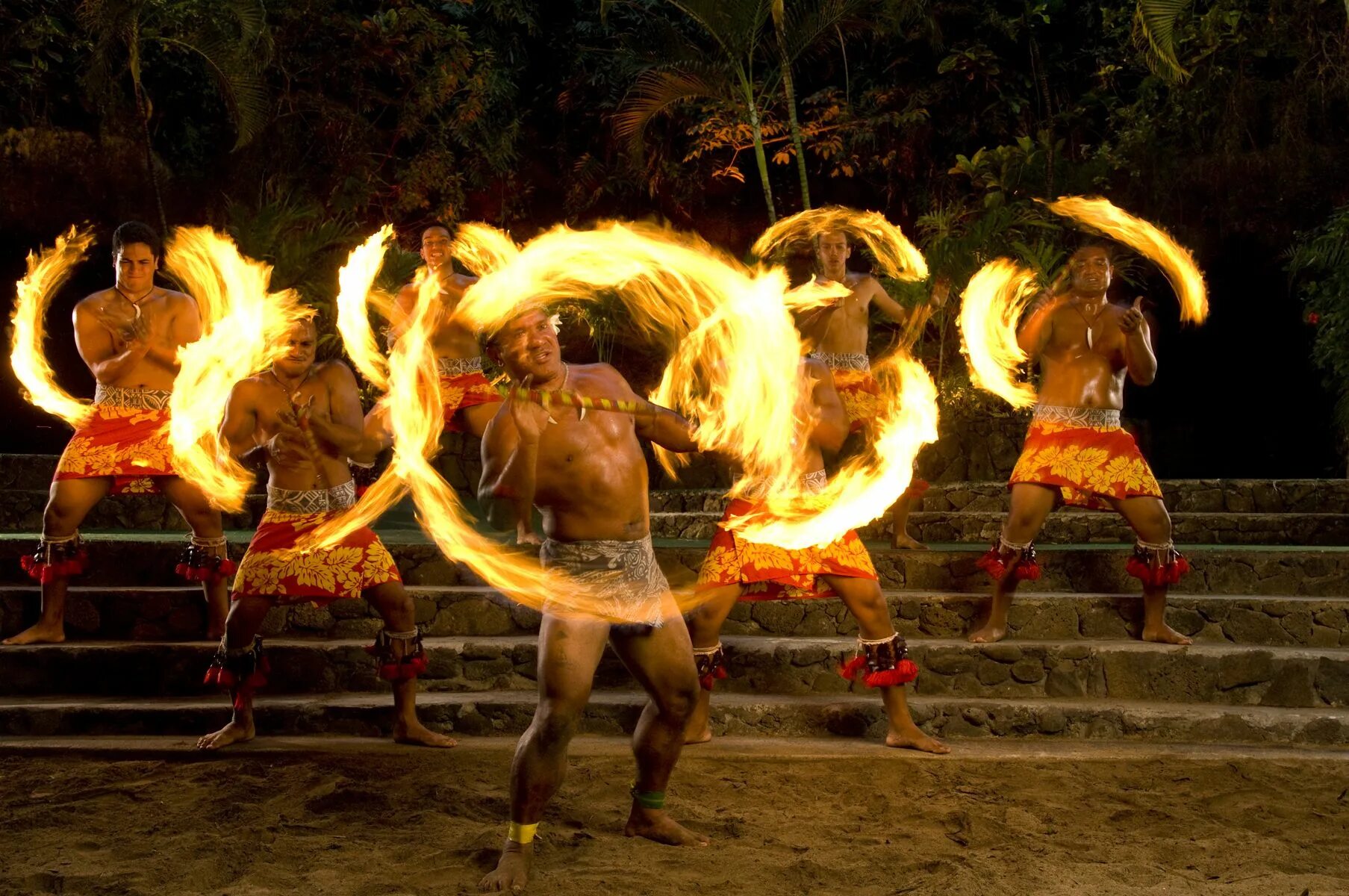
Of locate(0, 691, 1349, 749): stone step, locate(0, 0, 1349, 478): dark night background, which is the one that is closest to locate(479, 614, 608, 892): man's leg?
locate(0, 691, 1349, 749): stone step

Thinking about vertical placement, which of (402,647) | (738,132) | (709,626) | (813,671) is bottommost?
(813,671)

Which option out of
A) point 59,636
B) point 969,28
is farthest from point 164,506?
point 969,28

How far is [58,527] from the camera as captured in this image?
6754mm

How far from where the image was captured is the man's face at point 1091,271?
6.96m

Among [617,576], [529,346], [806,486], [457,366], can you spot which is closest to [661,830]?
[617,576]

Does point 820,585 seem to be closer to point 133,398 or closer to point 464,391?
point 464,391

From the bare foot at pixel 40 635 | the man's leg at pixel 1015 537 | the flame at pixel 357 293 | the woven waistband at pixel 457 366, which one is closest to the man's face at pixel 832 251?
the man's leg at pixel 1015 537

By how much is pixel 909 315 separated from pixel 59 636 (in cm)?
543

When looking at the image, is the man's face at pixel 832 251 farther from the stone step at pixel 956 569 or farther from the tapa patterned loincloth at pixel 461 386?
the tapa patterned loincloth at pixel 461 386

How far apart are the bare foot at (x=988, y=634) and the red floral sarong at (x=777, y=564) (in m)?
1.21

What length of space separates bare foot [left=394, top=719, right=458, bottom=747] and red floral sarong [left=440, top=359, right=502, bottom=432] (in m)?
2.52

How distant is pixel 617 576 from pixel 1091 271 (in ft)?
11.6

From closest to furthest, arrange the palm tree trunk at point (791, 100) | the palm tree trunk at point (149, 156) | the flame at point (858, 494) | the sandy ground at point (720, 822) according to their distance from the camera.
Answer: the sandy ground at point (720, 822), the flame at point (858, 494), the palm tree trunk at point (791, 100), the palm tree trunk at point (149, 156)

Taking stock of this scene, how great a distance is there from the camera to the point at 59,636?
22.6 feet
